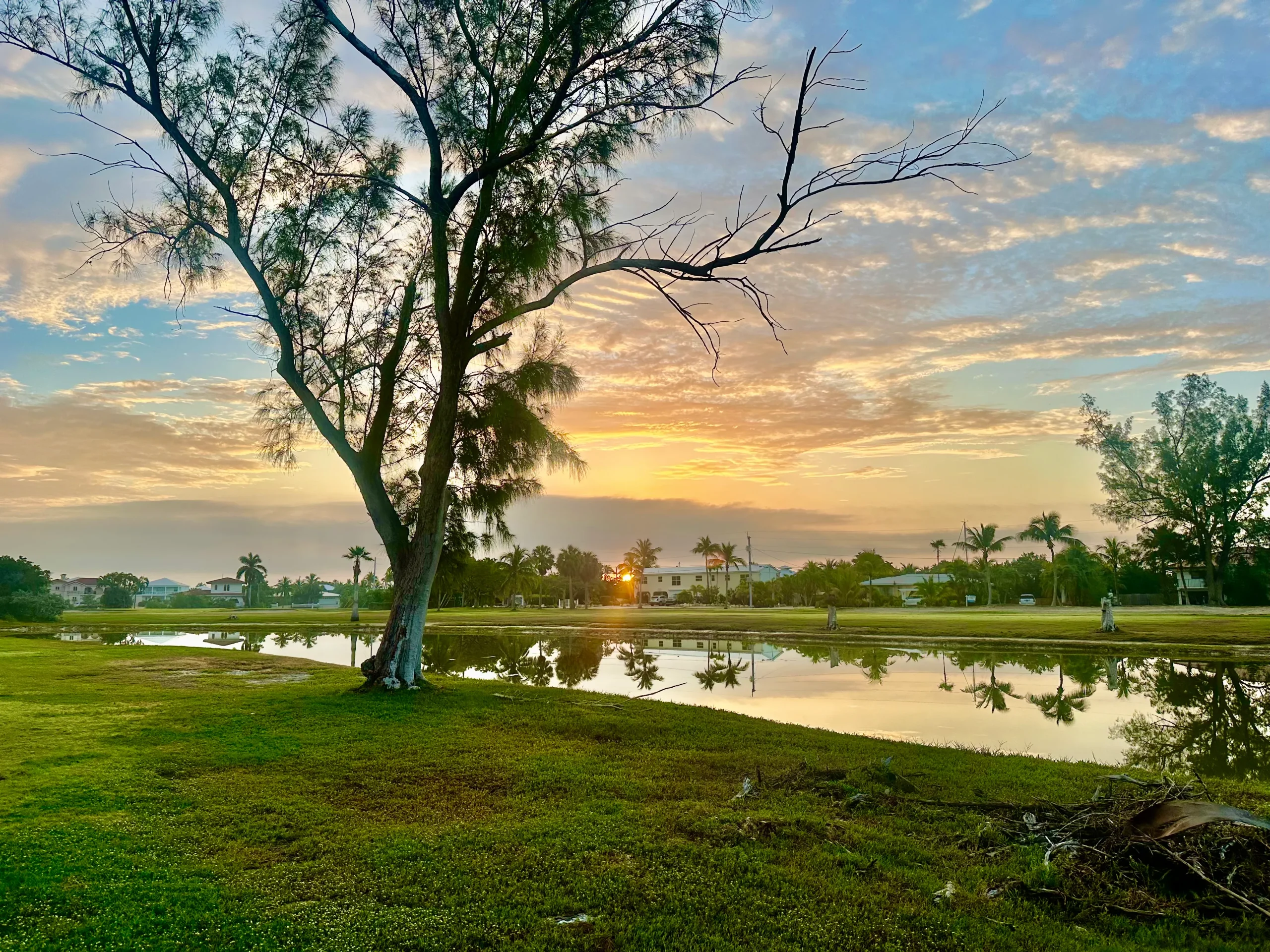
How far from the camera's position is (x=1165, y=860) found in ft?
15.1

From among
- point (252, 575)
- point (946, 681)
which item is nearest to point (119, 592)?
point (252, 575)

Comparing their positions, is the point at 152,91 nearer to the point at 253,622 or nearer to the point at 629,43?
the point at 629,43

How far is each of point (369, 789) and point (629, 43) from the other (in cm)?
962

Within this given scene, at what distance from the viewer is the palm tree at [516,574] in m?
84.3

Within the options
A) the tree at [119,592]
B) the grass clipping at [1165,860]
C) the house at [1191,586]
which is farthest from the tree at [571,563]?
the grass clipping at [1165,860]

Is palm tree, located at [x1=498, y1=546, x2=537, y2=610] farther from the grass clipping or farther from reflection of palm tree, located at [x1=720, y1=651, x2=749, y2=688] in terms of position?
the grass clipping

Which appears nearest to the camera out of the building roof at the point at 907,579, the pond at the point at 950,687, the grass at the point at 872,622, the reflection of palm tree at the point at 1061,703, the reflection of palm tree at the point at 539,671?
the pond at the point at 950,687

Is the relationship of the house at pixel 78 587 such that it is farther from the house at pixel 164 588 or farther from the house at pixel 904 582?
the house at pixel 904 582

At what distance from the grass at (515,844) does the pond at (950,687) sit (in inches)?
117

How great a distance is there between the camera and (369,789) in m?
6.69

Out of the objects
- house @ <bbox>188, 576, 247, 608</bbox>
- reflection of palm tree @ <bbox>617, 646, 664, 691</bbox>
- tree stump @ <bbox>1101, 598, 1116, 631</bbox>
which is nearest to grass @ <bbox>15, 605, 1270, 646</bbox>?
tree stump @ <bbox>1101, 598, 1116, 631</bbox>

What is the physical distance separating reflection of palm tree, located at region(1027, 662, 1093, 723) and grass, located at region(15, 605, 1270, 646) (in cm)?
1317

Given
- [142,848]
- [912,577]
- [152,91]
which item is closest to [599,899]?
[142,848]

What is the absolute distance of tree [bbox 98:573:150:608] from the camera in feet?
288
